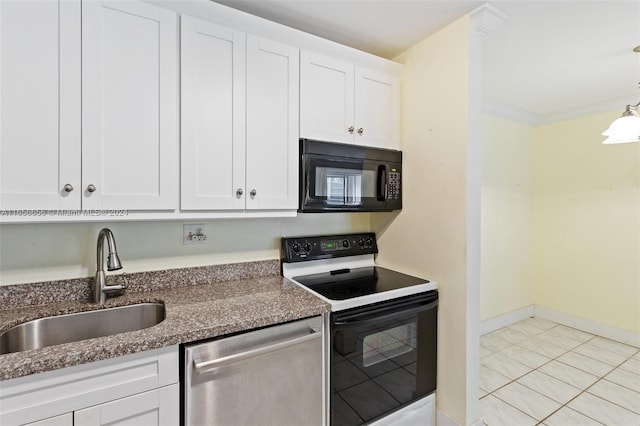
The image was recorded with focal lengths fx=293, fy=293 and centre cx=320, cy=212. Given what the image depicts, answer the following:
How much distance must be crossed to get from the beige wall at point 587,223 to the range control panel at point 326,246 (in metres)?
2.55

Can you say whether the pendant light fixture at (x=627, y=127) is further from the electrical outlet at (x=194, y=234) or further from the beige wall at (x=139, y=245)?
the electrical outlet at (x=194, y=234)

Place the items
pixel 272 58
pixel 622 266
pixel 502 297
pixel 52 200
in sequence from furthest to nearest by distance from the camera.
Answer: pixel 502 297 < pixel 622 266 < pixel 272 58 < pixel 52 200

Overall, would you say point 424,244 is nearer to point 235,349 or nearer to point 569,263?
point 235,349

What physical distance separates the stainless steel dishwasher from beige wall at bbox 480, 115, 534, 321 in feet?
7.89

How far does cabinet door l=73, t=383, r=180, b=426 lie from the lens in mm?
987

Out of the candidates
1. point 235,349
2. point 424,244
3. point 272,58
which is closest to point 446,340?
point 424,244

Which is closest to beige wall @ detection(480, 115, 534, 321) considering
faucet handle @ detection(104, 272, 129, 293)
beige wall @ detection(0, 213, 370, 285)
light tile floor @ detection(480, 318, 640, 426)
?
light tile floor @ detection(480, 318, 640, 426)

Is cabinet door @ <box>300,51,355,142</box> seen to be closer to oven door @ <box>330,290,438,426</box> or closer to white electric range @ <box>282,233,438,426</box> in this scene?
white electric range @ <box>282,233,438,426</box>

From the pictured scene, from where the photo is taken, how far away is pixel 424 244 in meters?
1.90

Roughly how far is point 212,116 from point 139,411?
1270mm

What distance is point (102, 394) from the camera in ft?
3.29

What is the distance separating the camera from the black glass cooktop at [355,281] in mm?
1646

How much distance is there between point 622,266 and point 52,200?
176 inches

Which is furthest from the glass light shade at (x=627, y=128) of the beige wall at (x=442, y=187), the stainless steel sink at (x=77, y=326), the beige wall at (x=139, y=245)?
the stainless steel sink at (x=77, y=326)
